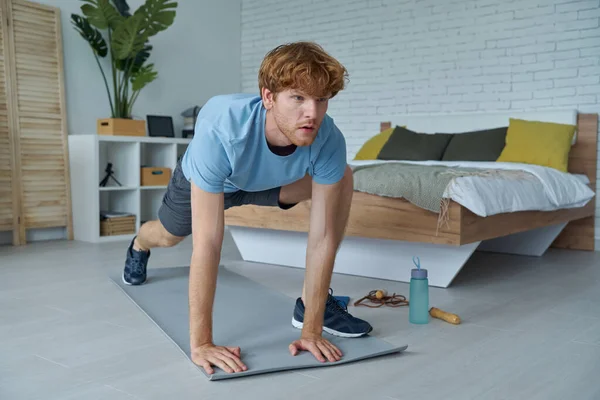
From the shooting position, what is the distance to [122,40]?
Answer: 15.4 ft

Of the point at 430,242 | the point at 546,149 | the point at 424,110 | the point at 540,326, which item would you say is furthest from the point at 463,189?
the point at 424,110

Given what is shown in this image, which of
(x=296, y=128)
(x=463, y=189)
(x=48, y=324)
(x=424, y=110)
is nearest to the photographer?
(x=296, y=128)

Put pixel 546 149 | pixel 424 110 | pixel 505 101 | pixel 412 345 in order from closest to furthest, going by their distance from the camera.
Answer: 1. pixel 412 345
2. pixel 546 149
3. pixel 505 101
4. pixel 424 110

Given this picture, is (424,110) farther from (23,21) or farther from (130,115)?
(23,21)

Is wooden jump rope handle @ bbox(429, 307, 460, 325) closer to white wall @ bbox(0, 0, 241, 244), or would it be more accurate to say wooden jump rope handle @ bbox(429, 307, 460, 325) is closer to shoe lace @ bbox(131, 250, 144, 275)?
shoe lace @ bbox(131, 250, 144, 275)

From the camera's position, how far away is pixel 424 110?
17.1ft

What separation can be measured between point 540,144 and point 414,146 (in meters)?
0.90

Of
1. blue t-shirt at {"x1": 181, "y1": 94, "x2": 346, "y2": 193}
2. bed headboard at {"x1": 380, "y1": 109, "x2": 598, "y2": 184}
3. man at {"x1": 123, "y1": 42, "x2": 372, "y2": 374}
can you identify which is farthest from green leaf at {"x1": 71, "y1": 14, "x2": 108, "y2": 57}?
blue t-shirt at {"x1": 181, "y1": 94, "x2": 346, "y2": 193}

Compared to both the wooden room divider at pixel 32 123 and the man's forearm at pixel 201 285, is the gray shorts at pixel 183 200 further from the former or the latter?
the wooden room divider at pixel 32 123

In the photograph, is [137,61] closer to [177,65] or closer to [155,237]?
[177,65]

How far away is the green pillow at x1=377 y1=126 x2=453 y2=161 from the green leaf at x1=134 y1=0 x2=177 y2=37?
1.97 m

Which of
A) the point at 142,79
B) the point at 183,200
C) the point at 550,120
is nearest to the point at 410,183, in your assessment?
the point at 183,200

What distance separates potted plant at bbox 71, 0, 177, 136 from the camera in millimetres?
4613

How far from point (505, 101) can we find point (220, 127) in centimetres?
361
